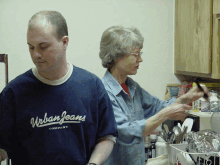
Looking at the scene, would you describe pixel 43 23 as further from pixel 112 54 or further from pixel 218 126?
pixel 218 126

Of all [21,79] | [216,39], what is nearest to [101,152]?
[21,79]

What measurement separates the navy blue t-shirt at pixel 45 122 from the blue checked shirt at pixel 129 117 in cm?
30

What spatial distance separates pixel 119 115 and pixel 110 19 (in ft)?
3.94

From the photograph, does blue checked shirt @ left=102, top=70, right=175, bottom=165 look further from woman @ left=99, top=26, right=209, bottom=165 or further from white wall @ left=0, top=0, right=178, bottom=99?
white wall @ left=0, top=0, right=178, bottom=99

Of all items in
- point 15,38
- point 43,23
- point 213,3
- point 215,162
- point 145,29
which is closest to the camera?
point 43,23

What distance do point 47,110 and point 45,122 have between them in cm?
4

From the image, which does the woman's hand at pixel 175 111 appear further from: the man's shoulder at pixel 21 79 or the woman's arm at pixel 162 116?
the man's shoulder at pixel 21 79

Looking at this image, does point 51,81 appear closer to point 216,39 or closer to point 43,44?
point 43,44

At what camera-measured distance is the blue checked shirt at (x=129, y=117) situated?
1126 millimetres

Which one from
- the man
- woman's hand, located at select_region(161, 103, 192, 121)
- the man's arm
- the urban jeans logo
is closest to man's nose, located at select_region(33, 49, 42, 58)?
the man

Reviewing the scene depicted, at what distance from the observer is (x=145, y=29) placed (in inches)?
86.8

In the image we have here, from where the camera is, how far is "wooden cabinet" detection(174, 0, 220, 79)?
1.68 meters

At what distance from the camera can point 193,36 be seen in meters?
1.93

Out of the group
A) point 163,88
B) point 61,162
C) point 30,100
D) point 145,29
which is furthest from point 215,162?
point 145,29
